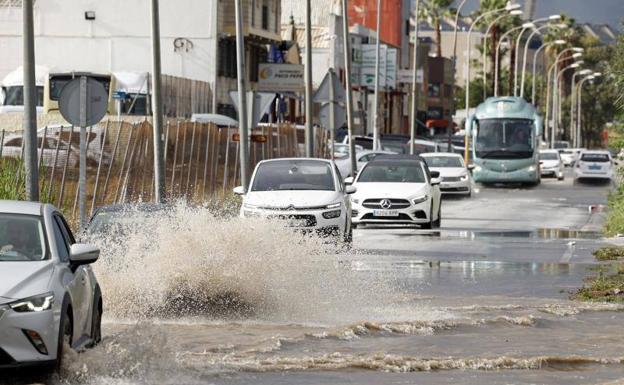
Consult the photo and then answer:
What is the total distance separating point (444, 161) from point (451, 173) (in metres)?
1.13

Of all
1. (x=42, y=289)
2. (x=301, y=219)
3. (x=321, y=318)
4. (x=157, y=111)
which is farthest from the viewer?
(x=157, y=111)

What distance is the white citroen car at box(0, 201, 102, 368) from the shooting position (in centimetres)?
1074

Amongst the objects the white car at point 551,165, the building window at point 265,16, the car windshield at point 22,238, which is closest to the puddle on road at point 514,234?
Answer: the car windshield at point 22,238

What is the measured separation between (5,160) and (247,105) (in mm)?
10400

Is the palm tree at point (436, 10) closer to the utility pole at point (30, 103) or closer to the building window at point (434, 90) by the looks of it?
the building window at point (434, 90)

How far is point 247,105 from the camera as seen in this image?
127ft

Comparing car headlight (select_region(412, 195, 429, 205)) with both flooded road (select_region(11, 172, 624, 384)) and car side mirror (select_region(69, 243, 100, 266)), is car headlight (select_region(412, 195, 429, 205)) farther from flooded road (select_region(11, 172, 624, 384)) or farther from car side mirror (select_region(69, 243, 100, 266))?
car side mirror (select_region(69, 243, 100, 266))

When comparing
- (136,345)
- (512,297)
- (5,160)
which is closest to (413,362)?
(136,345)

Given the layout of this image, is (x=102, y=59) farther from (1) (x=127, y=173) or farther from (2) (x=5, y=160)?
(2) (x=5, y=160)

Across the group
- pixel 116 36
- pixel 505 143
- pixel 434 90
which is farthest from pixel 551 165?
pixel 434 90

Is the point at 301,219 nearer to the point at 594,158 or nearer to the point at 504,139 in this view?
the point at 504,139

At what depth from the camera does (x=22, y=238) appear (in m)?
12.3

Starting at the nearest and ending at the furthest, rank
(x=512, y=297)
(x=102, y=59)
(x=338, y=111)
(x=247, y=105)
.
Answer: (x=512, y=297) → (x=247, y=105) → (x=338, y=111) → (x=102, y=59)

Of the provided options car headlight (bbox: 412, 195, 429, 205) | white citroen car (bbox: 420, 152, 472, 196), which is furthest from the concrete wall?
car headlight (bbox: 412, 195, 429, 205)
